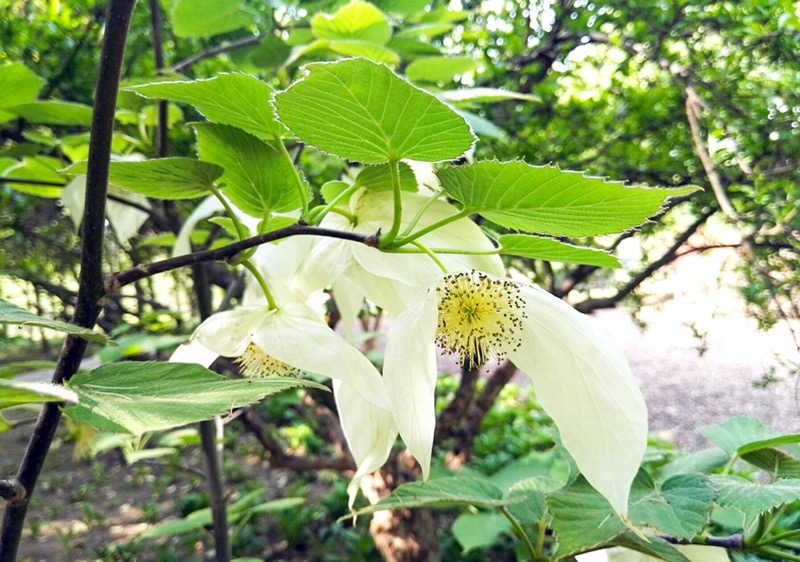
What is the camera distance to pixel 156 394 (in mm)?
258

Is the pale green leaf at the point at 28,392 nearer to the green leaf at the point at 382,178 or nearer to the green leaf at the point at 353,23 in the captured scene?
the green leaf at the point at 382,178

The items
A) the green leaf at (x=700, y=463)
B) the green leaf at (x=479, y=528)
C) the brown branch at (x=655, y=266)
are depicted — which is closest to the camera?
the green leaf at (x=700, y=463)

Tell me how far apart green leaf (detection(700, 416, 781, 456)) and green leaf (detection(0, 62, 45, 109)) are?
72 cm

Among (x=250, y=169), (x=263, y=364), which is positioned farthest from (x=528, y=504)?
(x=250, y=169)

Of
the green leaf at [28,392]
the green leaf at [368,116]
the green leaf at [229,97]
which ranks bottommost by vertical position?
the green leaf at [28,392]

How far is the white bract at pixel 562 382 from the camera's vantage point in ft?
0.99

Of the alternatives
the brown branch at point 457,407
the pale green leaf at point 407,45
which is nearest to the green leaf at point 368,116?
the pale green leaf at point 407,45

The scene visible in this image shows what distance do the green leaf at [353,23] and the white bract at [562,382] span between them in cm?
47

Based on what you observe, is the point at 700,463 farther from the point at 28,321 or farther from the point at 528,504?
the point at 28,321

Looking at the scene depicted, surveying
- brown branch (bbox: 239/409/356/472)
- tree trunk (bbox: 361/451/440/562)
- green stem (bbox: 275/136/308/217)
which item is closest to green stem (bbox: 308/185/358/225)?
green stem (bbox: 275/136/308/217)

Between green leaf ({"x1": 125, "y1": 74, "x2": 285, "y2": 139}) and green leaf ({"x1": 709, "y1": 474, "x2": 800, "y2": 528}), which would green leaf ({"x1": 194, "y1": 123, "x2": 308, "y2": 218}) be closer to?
green leaf ({"x1": 125, "y1": 74, "x2": 285, "y2": 139})

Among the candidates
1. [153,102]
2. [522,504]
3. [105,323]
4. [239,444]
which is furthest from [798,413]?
[239,444]

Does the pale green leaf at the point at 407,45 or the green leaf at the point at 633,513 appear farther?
the pale green leaf at the point at 407,45

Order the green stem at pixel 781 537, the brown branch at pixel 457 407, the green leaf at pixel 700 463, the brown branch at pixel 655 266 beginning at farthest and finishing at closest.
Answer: the brown branch at pixel 457 407 < the brown branch at pixel 655 266 < the green leaf at pixel 700 463 < the green stem at pixel 781 537
